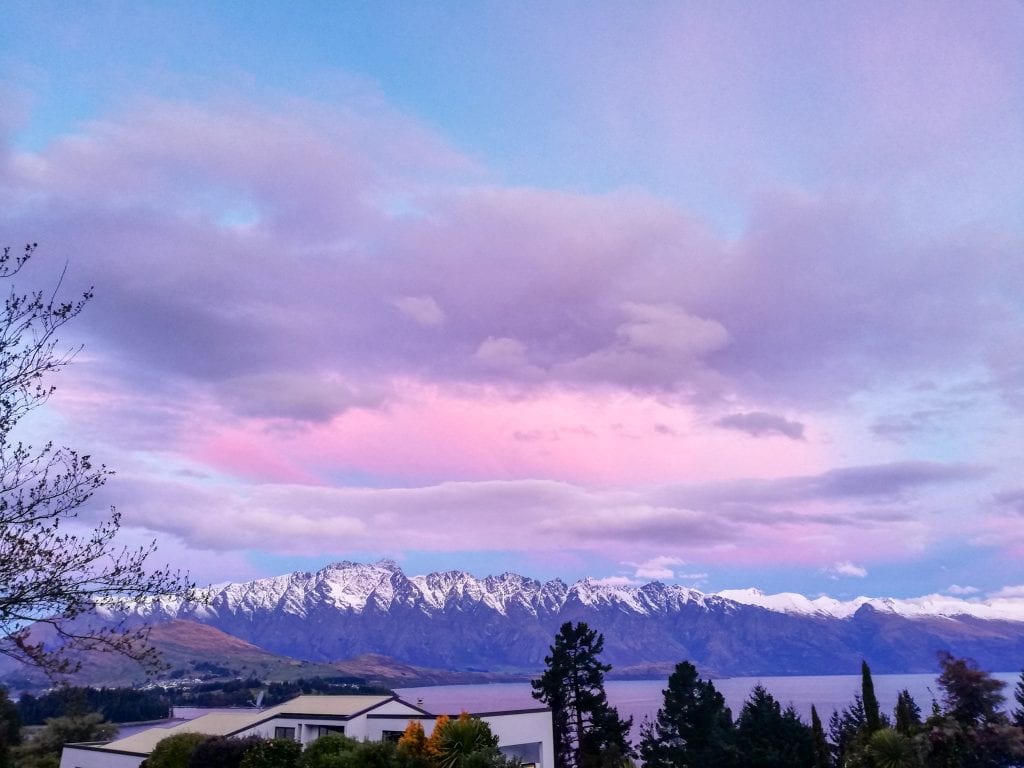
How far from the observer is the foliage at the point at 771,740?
1833 inches

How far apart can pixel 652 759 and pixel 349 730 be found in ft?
91.7

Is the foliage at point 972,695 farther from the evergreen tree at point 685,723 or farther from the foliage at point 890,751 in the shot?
the foliage at point 890,751

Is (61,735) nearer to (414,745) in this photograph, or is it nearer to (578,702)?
(578,702)

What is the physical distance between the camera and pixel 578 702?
6094 cm

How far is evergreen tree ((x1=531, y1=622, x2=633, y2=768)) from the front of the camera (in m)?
59.7

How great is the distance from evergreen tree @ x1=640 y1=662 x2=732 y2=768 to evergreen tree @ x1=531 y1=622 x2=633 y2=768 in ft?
8.87

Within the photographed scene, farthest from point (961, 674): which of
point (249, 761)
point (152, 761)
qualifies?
point (152, 761)

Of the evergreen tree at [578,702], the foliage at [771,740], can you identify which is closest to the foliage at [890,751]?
the foliage at [771,740]

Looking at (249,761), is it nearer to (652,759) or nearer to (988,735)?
(652,759)

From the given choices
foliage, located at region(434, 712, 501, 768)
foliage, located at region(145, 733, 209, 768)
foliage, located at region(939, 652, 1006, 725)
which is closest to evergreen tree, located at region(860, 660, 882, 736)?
foliage, located at region(939, 652, 1006, 725)

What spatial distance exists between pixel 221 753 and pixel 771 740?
3239cm

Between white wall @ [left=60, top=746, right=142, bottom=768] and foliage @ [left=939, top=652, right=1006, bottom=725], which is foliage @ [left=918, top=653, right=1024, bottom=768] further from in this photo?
white wall @ [left=60, top=746, right=142, bottom=768]

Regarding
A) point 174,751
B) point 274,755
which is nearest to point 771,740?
point 274,755

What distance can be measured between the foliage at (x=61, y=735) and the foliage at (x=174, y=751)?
31.4m
